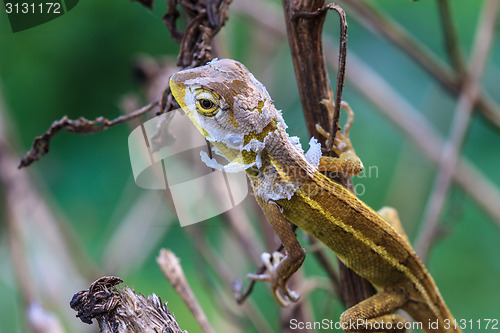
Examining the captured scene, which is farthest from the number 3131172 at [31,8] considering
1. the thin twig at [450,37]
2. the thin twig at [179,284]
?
the thin twig at [450,37]

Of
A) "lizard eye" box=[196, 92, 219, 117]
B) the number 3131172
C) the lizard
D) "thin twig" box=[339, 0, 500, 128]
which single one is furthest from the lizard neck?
"thin twig" box=[339, 0, 500, 128]

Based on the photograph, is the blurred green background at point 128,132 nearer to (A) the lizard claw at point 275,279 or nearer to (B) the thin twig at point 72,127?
(A) the lizard claw at point 275,279

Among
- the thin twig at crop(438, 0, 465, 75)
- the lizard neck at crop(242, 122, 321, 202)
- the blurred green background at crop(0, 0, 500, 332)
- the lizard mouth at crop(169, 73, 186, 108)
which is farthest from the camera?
the blurred green background at crop(0, 0, 500, 332)

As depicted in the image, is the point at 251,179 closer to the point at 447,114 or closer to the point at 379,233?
the point at 379,233

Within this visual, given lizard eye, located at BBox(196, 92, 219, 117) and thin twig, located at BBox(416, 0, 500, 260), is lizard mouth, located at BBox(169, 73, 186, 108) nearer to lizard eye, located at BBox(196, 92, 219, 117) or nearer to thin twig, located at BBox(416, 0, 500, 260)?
lizard eye, located at BBox(196, 92, 219, 117)

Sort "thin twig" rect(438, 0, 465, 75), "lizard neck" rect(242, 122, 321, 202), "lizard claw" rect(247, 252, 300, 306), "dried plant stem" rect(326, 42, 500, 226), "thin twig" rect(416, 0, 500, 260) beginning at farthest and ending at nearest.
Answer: "dried plant stem" rect(326, 42, 500, 226) < "thin twig" rect(438, 0, 465, 75) < "thin twig" rect(416, 0, 500, 260) < "lizard claw" rect(247, 252, 300, 306) < "lizard neck" rect(242, 122, 321, 202)

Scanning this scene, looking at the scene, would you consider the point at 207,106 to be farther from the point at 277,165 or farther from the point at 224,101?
the point at 277,165

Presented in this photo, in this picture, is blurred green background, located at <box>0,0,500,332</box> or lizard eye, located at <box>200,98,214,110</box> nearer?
lizard eye, located at <box>200,98,214,110</box>
